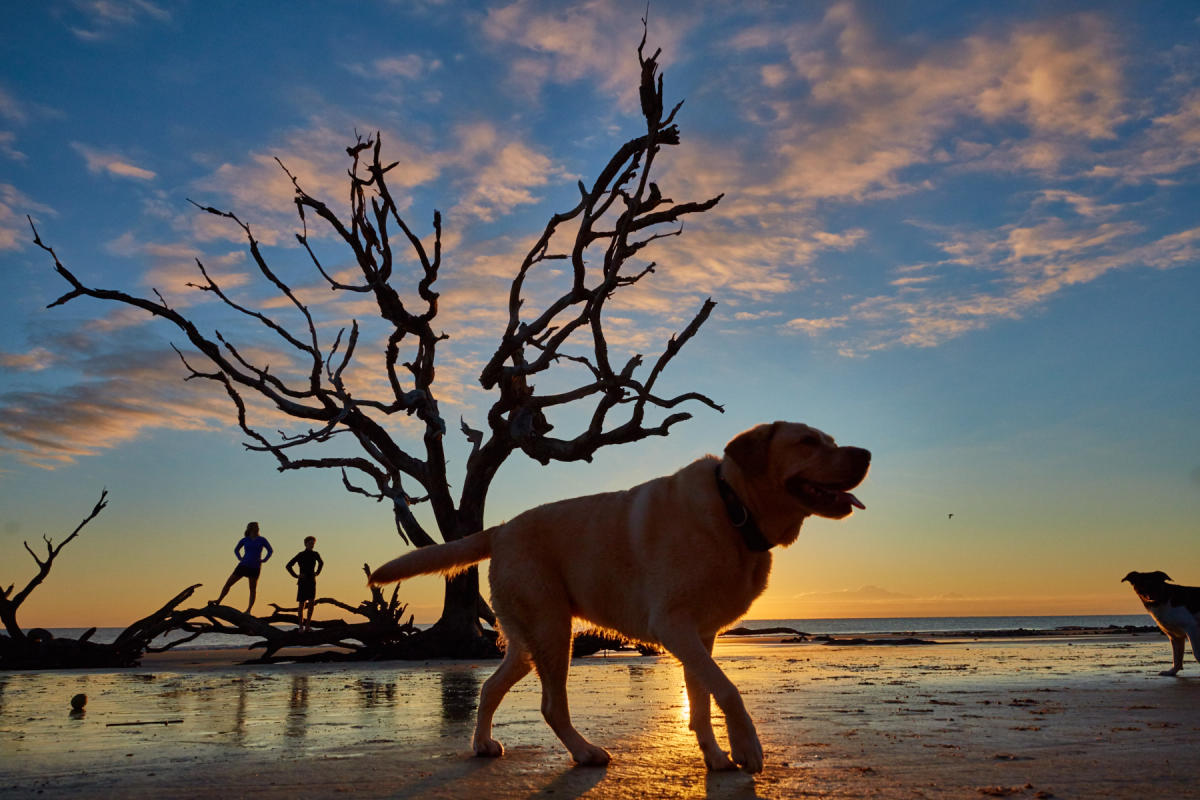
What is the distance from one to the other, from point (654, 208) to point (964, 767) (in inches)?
435

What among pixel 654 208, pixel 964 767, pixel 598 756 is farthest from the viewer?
pixel 654 208

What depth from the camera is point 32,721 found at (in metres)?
6.30

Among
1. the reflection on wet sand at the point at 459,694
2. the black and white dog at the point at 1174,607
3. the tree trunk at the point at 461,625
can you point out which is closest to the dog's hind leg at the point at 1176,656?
the black and white dog at the point at 1174,607

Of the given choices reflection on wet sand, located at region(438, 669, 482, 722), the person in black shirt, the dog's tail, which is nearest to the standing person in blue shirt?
the person in black shirt

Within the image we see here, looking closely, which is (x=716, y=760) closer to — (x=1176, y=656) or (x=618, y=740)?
(x=618, y=740)

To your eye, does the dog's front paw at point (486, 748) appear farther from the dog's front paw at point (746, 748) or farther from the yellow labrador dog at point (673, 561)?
the dog's front paw at point (746, 748)

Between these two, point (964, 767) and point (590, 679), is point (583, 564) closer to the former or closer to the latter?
point (964, 767)

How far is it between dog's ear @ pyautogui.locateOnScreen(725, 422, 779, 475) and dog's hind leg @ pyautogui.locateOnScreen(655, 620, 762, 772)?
2.91 ft

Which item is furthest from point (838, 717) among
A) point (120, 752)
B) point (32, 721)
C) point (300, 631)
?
point (300, 631)

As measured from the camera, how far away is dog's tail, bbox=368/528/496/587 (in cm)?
524

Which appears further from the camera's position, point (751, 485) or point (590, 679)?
point (590, 679)

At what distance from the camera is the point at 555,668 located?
472 cm

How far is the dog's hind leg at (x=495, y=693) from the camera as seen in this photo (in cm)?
450

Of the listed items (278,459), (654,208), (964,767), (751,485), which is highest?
(654,208)
